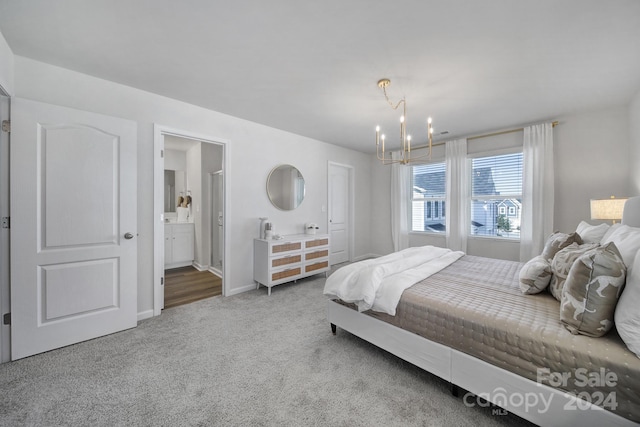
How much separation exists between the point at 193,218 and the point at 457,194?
5212mm

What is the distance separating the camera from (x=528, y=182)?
369 cm

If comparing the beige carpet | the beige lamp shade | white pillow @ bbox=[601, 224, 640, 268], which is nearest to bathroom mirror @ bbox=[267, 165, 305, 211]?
the beige carpet

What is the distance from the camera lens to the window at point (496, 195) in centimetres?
396

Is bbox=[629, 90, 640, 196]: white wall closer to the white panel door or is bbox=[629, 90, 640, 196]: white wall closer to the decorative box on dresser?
A: the decorative box on dresser

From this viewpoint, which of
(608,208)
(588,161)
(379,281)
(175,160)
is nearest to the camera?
(379,281)

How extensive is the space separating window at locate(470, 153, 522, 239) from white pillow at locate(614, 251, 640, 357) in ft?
10.5

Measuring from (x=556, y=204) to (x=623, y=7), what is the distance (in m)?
2.76

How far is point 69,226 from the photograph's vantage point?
7.09 feet

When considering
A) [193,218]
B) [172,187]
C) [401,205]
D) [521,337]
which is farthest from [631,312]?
[172,187]

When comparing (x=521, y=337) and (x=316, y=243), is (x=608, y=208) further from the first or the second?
(x=316, y=243)

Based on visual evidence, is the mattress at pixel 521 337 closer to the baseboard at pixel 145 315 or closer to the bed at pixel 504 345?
the bed at pixel 504 345

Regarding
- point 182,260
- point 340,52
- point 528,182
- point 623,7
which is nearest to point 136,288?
point 182,260

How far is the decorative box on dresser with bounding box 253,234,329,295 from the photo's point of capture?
344 cm

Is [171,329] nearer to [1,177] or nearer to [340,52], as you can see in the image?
[1,177]
